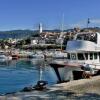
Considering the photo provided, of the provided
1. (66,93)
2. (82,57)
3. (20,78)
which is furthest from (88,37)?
(66,93)

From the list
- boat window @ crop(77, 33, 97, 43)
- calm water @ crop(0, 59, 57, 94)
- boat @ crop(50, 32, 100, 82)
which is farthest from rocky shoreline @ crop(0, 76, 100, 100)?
boat window @ crop(77, 33, 97, 43)

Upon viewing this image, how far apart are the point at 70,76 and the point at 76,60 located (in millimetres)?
1932

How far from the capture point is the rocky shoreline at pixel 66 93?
23.2 metres

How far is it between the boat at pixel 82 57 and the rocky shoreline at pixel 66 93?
825cm

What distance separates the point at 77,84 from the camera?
2820cm

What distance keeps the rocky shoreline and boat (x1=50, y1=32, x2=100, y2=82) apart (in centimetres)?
825

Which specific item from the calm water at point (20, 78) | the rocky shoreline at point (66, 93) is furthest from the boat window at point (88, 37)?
the rocky shoreline at point (66, 93)

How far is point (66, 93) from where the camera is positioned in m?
24.9

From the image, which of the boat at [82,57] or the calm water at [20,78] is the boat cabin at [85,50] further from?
the calm water at [20,78]

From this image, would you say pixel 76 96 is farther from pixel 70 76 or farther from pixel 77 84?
pixel 70 76

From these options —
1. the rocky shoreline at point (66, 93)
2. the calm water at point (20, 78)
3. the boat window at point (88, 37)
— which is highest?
the boat window at point (88, 37)

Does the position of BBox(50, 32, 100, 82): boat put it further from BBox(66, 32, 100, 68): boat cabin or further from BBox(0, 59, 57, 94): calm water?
BBox(0, 59, 57, 94): calm water

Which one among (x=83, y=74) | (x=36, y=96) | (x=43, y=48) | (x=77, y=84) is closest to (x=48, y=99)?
(x=36, y=96)

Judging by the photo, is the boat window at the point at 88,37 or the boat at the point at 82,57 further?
the boat window at the point at 88,37
